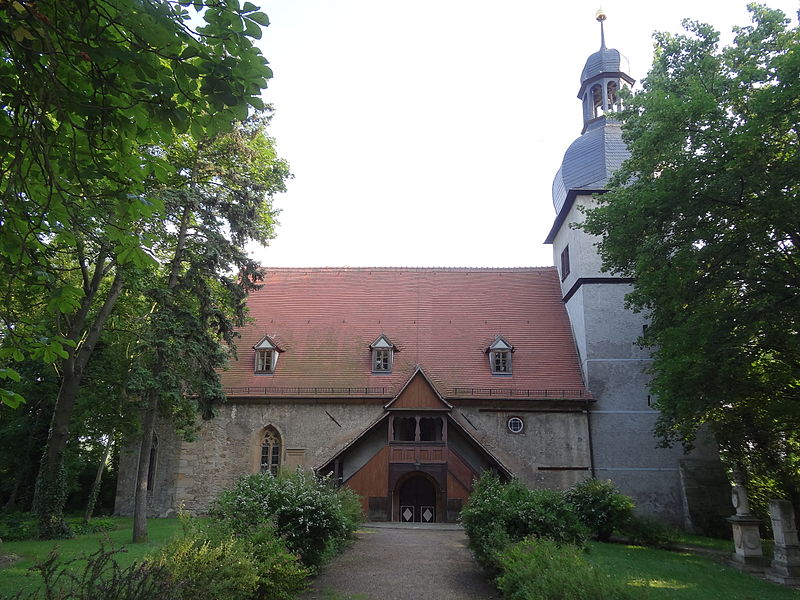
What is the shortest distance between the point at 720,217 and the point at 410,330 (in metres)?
13.3

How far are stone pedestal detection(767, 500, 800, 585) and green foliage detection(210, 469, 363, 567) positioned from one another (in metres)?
9.59

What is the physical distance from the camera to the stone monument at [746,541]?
46.3 ft

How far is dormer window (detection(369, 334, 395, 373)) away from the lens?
2323cm

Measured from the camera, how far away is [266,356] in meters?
23.8

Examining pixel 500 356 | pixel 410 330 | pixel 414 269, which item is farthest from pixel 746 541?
pixel 414 269

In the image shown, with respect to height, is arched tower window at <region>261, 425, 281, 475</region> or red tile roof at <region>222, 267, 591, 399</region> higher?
red tile roof at <region>222, 267, 591, 399</region>

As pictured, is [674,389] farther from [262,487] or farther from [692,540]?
[262,487]

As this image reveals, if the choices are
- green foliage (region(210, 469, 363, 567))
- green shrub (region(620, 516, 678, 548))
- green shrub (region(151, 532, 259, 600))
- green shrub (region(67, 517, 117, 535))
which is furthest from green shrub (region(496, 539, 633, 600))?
green shrub (region(67, 517, 117, 535))

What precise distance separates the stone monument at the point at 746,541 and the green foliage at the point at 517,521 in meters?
5.29

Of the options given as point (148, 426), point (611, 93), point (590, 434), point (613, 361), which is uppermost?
point (611, 93)

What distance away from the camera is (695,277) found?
46.9ft

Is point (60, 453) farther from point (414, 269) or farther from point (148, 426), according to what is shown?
point (414, 269)

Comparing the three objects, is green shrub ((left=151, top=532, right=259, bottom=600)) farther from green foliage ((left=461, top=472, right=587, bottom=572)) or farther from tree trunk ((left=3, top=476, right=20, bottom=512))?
tree trunk ((left=3, top=476, right=20, bottom=512))

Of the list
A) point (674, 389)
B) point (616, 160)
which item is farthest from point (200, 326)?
point (616, 160)
